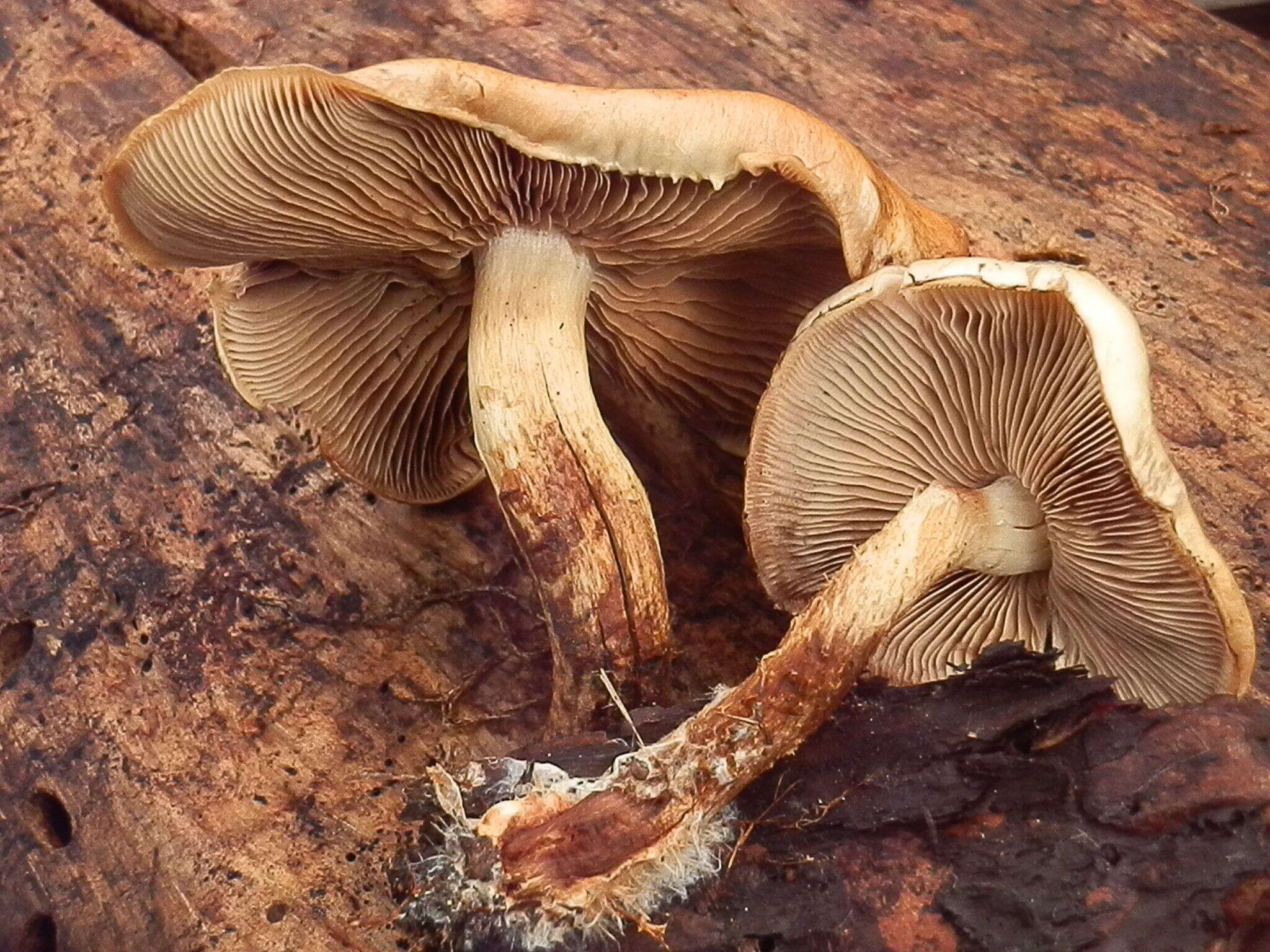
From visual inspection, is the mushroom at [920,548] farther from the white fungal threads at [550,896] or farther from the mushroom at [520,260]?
the mushroom at [520,260]

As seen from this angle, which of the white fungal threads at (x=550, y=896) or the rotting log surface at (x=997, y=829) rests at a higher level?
the rotting log surface at (x=997, y=829)

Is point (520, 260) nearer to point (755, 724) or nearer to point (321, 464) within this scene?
point (321, 464)

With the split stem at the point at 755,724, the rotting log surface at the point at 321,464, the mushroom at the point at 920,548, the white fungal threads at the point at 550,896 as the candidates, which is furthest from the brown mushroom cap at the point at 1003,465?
the white fungal threads at the point at 550,896

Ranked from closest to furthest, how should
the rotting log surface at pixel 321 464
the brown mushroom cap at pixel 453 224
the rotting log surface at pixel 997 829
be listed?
1. the rotting log surface at pixel 997 829
2. the brown mushroom cap at pixel 453 224
3. the rotting log surface at pixel 321 464

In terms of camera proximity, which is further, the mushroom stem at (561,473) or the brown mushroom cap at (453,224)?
the mushroom stem at (561,473)

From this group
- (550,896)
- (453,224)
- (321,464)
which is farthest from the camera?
(321,464)

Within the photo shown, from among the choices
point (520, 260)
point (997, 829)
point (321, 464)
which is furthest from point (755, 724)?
point (321, 464)
